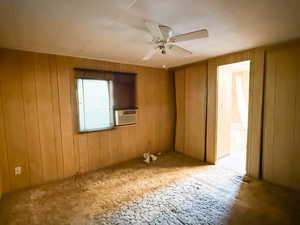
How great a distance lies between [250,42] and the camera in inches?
93.0

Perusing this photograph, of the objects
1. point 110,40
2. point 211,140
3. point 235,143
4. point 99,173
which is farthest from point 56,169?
point 235,143

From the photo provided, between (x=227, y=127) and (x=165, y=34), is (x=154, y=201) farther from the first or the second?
(x=227, y=127)

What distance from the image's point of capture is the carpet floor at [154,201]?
187cm

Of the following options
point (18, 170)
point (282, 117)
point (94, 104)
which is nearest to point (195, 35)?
point (282, 117)

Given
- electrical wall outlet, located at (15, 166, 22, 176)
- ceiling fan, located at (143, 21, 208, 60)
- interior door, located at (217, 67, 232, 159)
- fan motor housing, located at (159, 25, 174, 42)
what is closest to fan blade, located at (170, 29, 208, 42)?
ceiling fan, located at (143, 21, 208, 60)

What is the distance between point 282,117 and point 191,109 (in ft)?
5.58

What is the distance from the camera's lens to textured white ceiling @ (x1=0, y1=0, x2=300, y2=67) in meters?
1.39

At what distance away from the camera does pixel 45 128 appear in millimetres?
2715

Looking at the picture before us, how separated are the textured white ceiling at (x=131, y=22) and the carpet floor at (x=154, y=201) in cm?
217

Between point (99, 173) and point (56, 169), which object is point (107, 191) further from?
point (56, 169)

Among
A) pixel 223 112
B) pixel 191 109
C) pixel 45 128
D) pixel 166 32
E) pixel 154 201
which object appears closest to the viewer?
pixel 166 32

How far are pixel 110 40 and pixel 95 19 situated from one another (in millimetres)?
572

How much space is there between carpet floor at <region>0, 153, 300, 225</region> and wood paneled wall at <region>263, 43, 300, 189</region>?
26 cm

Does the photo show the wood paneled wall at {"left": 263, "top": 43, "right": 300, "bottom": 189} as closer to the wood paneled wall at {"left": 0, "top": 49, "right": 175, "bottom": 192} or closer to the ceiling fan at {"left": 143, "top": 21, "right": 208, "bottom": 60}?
the ceiling fan at {"left": 143, "top": 21, "right": 208, "bottom": 60}
